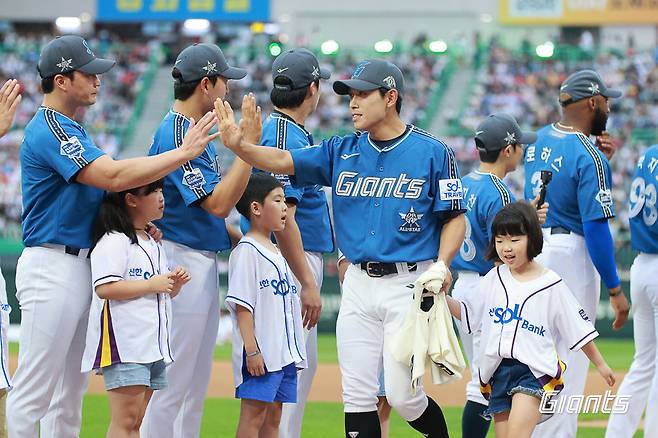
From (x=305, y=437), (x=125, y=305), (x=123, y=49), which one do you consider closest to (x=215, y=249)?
(x=125, y=305)

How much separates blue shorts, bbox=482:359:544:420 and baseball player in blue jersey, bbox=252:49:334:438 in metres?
1.15

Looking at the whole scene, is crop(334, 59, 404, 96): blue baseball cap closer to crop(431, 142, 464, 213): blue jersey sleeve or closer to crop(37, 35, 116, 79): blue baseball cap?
crop(431, 142, 464, 213): blue jersey sleeve

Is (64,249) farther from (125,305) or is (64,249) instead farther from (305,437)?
(305,437)

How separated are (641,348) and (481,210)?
1461mm

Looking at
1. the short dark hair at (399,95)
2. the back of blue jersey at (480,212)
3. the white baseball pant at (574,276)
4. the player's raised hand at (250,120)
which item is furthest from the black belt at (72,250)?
the white baseball pant at (574,276)

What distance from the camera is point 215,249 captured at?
5.94 m

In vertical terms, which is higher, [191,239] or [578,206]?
[578,206]

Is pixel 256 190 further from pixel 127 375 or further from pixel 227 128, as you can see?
pixel 127 375

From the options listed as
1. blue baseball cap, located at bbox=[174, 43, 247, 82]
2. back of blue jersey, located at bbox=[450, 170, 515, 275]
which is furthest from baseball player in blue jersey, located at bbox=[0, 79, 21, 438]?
back of blue jersey, located at bbox=[450, 170, 515, 275]

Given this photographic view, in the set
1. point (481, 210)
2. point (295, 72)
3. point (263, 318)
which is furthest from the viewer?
point (481, 210)

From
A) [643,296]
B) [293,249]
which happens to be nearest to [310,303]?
[293,249]

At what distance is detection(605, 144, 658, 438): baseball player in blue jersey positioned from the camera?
6909mm

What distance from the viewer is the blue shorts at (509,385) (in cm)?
555

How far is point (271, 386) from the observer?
19.0 ft
